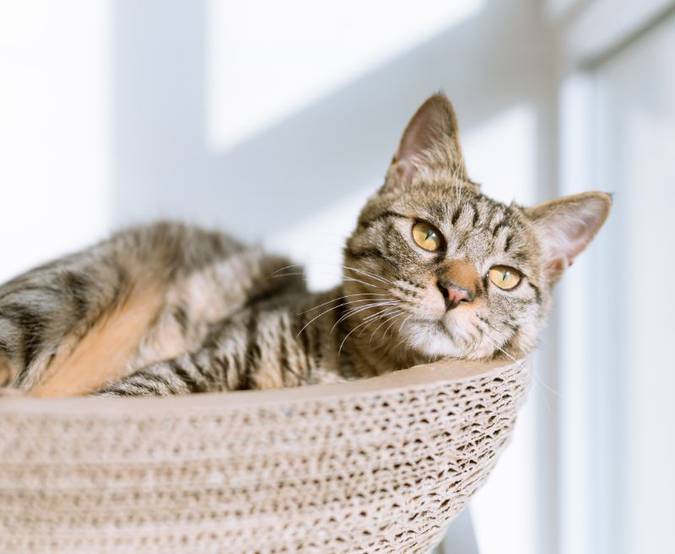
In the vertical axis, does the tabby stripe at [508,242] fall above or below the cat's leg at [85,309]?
above

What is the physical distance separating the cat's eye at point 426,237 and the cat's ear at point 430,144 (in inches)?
6.1

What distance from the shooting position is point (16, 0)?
1.98m

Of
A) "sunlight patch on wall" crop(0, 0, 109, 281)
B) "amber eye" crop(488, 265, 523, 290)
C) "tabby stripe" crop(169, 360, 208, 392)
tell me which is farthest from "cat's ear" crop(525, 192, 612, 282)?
"sunlight patch on wall" crop(0, 0, 109, 281)

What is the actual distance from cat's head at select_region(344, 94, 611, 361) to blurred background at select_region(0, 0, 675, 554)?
65 cm

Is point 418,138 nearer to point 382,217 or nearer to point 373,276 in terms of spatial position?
point 382,217

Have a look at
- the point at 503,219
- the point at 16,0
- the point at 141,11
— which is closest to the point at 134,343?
the point at 503,219

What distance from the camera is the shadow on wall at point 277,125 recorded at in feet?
6.57

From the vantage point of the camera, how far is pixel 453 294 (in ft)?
3.46

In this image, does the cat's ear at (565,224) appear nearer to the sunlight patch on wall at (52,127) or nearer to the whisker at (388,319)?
the whisker at (388,319)

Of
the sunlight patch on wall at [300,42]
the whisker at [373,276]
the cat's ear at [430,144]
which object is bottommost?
the whisker at [373,276]

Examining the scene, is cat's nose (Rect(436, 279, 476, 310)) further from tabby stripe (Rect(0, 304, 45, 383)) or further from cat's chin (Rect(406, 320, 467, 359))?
tabby stripe (Rect(0, 304, 45, 383))

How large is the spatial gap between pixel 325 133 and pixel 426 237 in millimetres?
978

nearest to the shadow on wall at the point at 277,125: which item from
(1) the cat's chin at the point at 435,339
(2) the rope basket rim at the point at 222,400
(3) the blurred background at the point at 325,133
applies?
(3) the blurred background at the point at 325,133

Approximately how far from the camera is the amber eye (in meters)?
1.18
